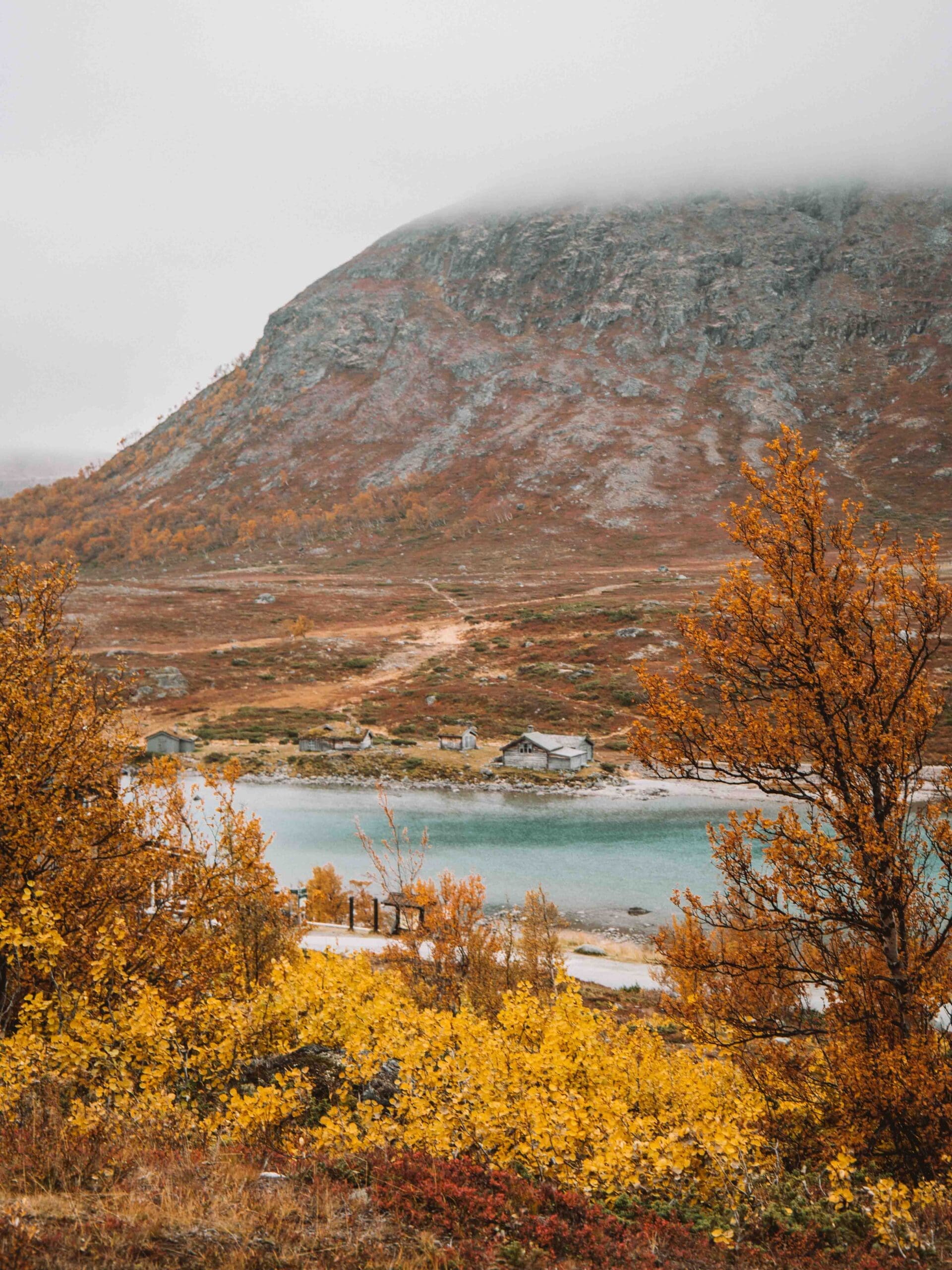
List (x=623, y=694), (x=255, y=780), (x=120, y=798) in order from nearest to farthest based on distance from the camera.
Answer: (x=120, y=798) < (x=255, y=780) < (x=623, y=694)

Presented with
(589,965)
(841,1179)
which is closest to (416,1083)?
(841,1179)

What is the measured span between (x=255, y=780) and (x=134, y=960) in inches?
2382

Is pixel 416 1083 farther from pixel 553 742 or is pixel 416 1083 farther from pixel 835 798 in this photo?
pixel 553 742

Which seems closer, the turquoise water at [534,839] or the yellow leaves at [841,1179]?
the yellow leaves at [841,1179]

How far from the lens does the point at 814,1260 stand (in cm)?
691

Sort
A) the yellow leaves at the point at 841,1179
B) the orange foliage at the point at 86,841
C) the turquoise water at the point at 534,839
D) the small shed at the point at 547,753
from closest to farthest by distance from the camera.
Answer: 1. the yellow leaves at the point at 841,1179
2. the orange foliage at the point at 86,841
3. the turquoise water at the point at 534,839
4. the small shed at the point at 547,753

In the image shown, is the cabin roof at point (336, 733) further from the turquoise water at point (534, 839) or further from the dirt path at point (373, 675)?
the turquoise water at point (534, 839)

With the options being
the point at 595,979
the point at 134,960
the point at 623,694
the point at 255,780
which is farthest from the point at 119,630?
the point at 134,960

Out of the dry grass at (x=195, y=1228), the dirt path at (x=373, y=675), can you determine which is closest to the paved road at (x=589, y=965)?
the dry grass at (x=195, y=1228)

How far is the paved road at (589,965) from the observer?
27.8m

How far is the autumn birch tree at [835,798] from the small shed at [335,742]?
222ft

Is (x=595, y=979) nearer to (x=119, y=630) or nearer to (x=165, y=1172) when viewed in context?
(x=165, y=1172)

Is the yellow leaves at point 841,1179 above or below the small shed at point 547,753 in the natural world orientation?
above

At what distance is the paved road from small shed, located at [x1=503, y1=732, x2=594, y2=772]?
39.4 m
